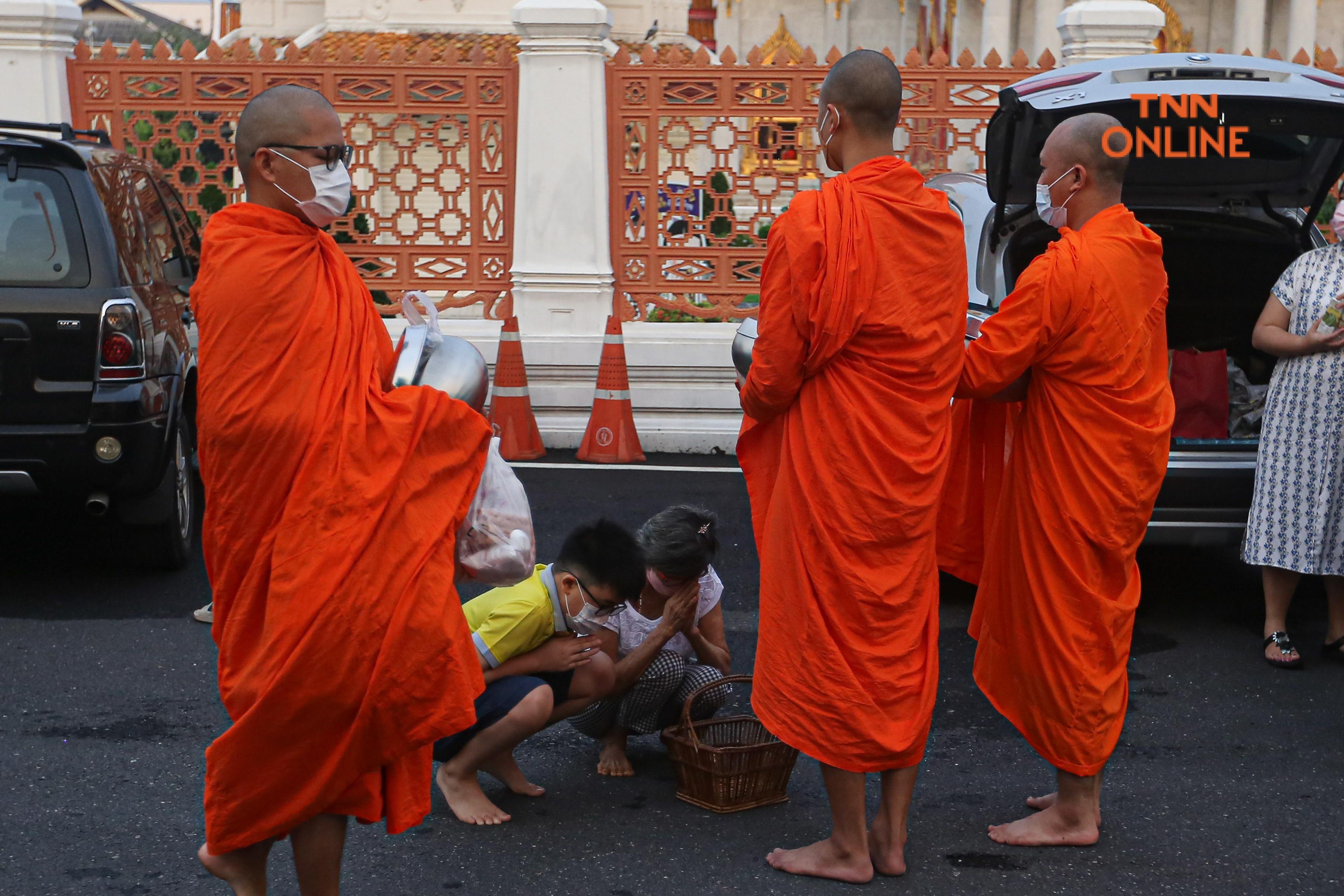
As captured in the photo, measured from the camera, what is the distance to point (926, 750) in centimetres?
425

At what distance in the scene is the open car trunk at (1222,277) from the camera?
582 cm

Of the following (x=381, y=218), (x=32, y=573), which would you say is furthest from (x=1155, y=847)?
(x=381, y=218)

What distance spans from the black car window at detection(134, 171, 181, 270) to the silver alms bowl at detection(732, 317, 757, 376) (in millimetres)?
2475

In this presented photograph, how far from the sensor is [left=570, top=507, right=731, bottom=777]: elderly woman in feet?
12.6

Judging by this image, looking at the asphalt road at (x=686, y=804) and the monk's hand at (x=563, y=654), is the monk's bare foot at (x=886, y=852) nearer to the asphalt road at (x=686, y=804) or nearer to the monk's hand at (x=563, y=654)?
the asphalt road at (x=686, y=804)

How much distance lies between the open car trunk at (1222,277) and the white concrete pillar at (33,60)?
21.0 feet

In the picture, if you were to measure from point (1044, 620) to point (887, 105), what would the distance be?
4.36ft

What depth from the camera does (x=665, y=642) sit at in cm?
386

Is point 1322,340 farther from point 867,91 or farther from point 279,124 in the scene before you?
point 279,124

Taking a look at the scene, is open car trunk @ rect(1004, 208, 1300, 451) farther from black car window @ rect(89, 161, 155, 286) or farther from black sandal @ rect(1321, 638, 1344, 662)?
black car window @ rect(89, 161, 155, 286)

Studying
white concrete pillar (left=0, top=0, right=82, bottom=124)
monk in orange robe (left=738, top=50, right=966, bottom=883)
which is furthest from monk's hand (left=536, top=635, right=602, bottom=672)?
white concrete pillar (left=0, top=0, right=82, bottom=124)

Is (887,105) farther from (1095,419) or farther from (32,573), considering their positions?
(32,573)

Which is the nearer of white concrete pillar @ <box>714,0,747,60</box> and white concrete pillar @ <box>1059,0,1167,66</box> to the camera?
white concrete pillar @ <box>1059,0,1167,66</box>

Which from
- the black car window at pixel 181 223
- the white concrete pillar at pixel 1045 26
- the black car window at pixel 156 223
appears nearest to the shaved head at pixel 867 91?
the black car window at pixel 156 223
